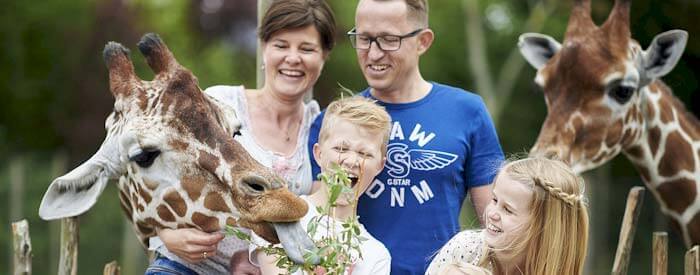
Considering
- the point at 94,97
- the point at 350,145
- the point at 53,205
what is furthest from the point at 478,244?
the point at 94,97

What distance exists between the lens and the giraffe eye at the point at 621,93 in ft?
18.8

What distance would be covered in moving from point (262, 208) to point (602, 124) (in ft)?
9.17

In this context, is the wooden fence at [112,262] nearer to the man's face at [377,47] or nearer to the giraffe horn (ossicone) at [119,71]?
the giraffe horn (ossicone) at [119,71]

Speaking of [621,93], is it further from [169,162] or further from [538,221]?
[169,162]

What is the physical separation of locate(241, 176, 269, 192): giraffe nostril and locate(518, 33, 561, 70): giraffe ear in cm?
300

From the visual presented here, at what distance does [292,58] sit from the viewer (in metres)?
4.34

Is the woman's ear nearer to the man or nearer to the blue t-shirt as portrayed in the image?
the man

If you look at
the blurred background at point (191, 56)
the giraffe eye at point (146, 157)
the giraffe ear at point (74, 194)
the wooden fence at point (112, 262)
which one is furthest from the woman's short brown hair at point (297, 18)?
the blurred background at point (191, 56)

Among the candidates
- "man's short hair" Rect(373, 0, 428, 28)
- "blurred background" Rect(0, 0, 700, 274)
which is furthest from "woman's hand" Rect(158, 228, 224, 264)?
"blurred background" Rect(0, 0, 700, 274)

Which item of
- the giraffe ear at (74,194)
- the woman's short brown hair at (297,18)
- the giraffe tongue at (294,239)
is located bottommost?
the giraffe tongue at (294,239)

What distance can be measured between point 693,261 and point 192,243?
2.09 m

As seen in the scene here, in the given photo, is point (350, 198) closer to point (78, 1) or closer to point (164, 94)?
point (164, 94)

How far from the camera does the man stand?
425 cm

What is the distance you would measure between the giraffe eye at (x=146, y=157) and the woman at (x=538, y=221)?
1108 millimetres
